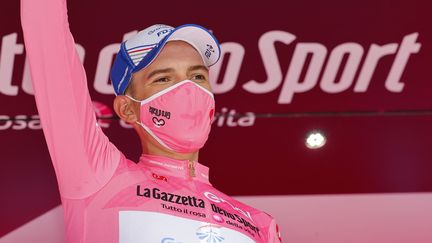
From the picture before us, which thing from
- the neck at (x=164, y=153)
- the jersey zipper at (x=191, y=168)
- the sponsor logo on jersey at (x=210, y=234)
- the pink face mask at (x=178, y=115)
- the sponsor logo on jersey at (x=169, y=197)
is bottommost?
the sponsor logo on jersey at (x=210, y=234)

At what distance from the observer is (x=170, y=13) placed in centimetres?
337

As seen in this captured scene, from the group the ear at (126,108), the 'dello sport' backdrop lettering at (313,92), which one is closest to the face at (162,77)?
the ear at (126,108)

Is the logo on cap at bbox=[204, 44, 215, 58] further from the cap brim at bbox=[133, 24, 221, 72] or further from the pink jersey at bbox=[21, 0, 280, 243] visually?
the pink jersey at bbox=[21, 0, 280, 243]

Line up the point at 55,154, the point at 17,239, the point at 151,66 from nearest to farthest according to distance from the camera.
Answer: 1. the point at 55,154
2. the point at 151,66
3. the point at 17,239

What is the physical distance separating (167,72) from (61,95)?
0.42 meters

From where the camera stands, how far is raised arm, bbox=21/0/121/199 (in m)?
1.85

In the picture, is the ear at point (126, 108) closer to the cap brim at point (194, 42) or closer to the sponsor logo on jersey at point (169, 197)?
the cap brim at point (194, 42)

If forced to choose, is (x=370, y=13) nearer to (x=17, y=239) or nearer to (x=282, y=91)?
(x=282, y=91)

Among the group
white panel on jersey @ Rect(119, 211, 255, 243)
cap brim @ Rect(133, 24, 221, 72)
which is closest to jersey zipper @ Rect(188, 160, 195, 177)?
white panel on jersey @ Rect(119, 211, 255, 243)

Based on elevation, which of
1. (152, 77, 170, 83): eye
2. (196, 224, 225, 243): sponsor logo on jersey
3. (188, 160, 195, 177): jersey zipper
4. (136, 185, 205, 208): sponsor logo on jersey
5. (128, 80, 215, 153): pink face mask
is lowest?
(196, 224, 225, 243): sponsor logo on jersey

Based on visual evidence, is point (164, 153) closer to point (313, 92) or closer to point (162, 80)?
point (162, 80)

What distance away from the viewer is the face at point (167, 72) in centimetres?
221

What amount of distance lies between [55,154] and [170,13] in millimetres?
1567

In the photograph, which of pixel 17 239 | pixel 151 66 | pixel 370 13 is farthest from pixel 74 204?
pixel 370 13
